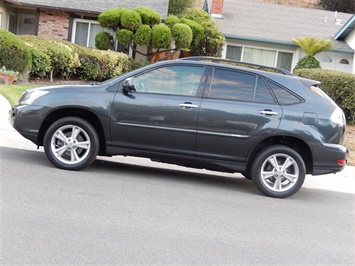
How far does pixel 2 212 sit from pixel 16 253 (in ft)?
3.98

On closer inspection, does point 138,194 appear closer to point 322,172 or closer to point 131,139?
point 131,139

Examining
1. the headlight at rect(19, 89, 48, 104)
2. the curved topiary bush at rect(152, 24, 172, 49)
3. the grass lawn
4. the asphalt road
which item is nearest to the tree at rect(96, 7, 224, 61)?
the curved topiary bush at rect(152, 24, 172, 49)

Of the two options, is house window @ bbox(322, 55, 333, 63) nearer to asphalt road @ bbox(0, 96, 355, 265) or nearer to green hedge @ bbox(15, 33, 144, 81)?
green hedge @ bbox(15, 33, 144, 81)

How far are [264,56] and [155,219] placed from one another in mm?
23473

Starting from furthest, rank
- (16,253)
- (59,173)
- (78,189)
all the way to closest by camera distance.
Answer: (59,173)
(78,189)
(16,253)

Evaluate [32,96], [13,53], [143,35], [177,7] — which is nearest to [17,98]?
[13,53]

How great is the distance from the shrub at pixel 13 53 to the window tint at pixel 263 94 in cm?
1032

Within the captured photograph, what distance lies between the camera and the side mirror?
8750 millimetres

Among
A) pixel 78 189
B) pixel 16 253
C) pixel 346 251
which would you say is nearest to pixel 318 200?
pixel 346 251

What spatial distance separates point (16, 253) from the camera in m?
5.39

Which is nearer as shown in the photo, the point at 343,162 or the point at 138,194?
the point at 138,194

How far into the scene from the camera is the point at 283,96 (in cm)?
888

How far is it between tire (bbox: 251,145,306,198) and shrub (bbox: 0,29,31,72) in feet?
34.8

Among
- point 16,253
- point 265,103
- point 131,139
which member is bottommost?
point 16,253
